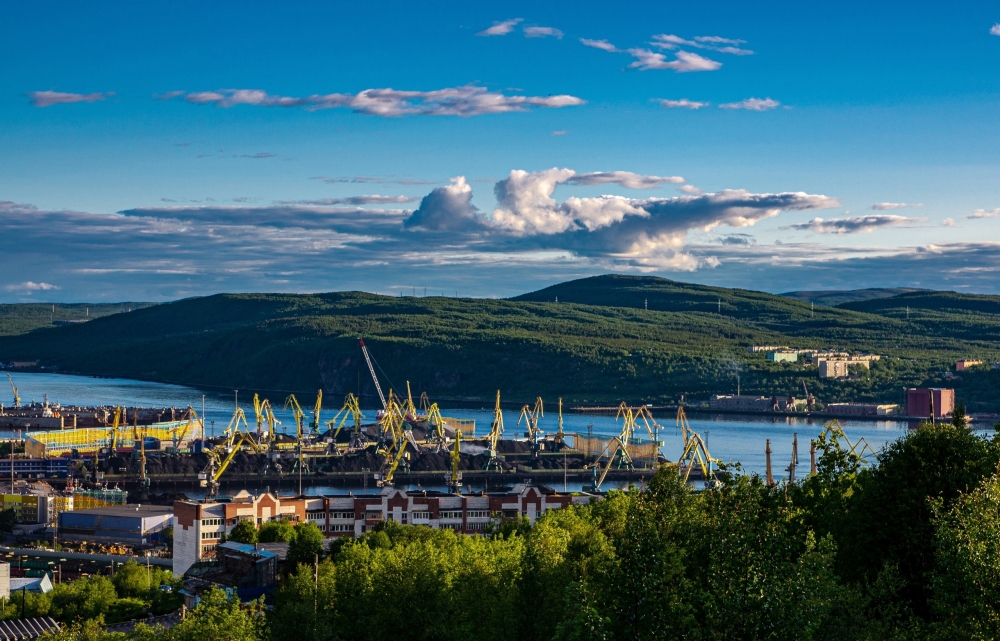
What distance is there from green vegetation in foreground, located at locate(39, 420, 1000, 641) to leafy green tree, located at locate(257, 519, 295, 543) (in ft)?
12.1

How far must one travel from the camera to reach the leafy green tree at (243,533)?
57.1ft

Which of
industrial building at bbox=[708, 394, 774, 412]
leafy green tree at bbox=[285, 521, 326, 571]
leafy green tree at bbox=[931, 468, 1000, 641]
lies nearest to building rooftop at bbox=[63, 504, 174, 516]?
leafy green tree at bbox=[285, 521, 326, 571]

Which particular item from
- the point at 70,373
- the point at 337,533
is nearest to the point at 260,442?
the point at 337,533

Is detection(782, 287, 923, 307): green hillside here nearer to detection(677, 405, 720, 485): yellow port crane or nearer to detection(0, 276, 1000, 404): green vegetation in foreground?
detection(0, 276, 1000, 404): green vegetation in foreground

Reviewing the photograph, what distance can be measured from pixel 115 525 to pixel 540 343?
165ft

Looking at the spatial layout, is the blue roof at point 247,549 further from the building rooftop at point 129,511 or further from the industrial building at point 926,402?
the industrial building at point 926,402

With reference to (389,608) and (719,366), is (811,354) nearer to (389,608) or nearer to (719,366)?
(719,366)

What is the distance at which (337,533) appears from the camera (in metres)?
21.0

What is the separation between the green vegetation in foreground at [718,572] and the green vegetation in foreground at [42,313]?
111 m

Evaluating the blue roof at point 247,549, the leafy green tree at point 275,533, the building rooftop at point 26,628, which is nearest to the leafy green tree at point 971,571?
the building rooftop at point 26,628

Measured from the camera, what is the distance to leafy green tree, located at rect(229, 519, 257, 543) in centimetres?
1739

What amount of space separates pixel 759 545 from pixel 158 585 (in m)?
11.1

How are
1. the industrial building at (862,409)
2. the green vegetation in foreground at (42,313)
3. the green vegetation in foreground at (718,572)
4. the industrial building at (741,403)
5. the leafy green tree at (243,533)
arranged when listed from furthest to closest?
the green vegetation in foreground at (42,313)
the industrial building at (741,403)
the industrial building at (862,409)
the leafy green tree at (243,533)
the green vegetation in foreground at (718,572)

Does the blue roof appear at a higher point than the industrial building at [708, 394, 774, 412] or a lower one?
higher
